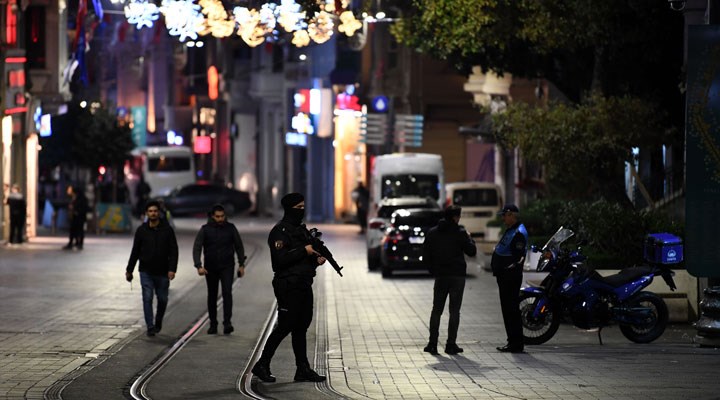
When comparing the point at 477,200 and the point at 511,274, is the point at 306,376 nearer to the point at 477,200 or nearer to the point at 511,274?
the point at 511,274

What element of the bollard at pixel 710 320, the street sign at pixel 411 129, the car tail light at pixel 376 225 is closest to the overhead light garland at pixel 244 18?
the car tail light at pixel 376 225

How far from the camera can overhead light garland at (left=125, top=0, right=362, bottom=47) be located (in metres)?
26.1

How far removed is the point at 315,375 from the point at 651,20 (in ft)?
48.1

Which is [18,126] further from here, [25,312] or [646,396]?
[646,396]

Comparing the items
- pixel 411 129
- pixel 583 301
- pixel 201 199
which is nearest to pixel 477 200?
pixel 411 129

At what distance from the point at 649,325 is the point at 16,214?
25.5 m

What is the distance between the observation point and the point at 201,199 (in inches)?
2768

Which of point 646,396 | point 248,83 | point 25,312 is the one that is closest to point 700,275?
point 646,396

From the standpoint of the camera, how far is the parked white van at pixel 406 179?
141 ft

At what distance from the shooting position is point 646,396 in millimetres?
12758

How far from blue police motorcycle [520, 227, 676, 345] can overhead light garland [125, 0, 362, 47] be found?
9604 millimetres

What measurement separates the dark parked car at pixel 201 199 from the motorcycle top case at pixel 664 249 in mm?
52506

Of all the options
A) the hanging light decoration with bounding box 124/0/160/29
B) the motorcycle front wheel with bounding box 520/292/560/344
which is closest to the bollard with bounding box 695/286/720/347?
the motorcycle front wheel with bounding box 520/292/560/344

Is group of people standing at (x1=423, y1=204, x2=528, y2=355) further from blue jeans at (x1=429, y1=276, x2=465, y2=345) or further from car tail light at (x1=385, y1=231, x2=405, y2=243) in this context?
car tail light at (x1=385, y1=231, x2=405, y2=243)
